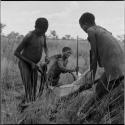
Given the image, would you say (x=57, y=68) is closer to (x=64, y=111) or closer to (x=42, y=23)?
(x=42, y=23)

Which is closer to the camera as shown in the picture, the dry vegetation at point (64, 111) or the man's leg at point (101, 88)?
the dry vegetation at point (64, 111)

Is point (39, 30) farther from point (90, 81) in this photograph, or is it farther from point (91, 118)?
point (91, 118)

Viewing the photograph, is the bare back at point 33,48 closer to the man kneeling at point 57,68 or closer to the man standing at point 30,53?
the man standing at point 30,53

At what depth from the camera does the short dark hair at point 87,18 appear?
187 inches

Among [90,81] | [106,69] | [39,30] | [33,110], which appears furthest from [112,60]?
[39,30]

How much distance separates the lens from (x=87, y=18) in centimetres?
477

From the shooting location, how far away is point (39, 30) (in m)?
5.66

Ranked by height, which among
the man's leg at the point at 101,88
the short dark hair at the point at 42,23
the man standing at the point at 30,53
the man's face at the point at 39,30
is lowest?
the man's leg at the point at 101,88

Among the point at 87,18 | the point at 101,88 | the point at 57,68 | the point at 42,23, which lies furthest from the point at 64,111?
the point at 57,68

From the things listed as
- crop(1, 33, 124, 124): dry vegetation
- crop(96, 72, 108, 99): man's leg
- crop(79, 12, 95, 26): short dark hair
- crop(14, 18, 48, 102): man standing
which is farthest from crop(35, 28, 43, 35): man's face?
crop(96, 72, 108, 99): man's leg

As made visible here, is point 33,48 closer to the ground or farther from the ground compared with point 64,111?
farther from the ground

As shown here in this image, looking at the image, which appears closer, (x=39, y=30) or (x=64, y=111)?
(x=64, y=111)

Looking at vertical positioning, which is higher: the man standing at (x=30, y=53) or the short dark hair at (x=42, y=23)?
the short dark hair at (x=42, y=23)

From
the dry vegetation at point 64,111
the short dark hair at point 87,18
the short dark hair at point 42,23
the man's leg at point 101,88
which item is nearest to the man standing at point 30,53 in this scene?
the short dark hair at point 42,23
